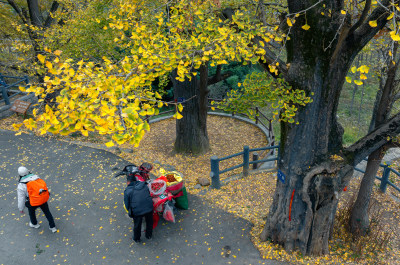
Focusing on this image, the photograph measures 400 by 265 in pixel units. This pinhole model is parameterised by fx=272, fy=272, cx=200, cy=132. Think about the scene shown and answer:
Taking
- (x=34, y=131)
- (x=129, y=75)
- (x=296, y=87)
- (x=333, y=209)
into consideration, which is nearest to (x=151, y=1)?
(x=129, y=75)

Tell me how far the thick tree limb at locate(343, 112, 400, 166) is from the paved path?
240cm

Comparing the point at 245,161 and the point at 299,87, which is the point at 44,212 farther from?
the point at 299,87

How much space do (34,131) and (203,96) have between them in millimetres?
6673

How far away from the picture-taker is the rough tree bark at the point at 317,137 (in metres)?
3.91

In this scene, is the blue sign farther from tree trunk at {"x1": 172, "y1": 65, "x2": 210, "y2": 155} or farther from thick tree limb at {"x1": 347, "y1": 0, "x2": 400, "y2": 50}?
tree trunk at {"x1": 172, "y1": 65, "x2": 210, "y2": 155}

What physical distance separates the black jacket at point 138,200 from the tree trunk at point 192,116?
505 cm

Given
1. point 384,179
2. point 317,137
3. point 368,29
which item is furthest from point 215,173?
point 368,29

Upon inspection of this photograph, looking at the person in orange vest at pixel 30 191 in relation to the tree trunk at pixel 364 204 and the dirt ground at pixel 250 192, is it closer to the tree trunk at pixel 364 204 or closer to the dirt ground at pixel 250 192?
the dirt ground at pixel 250 192

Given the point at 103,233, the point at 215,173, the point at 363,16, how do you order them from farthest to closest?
the point at 215,173, the point at 103,233, the point at 363,16

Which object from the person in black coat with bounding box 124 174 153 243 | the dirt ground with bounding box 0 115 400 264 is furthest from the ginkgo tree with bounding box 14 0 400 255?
the person in black coat with bounding box 124 174 153 243

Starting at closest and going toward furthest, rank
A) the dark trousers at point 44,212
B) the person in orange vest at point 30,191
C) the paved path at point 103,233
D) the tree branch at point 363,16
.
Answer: the tree branch at point 363,16
the paved path at point 103,233
the person in orange vest at point 30,191
the dark trousers at point 44,212

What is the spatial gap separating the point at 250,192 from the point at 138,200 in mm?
3140

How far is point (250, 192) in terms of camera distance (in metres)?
7.02

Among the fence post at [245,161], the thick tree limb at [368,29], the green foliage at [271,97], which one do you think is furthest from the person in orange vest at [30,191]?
the thick tree limb at [368,29]
